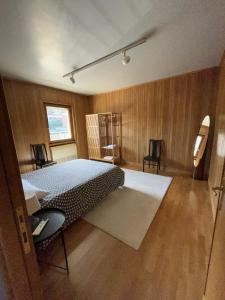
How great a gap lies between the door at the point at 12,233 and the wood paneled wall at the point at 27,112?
323 cm

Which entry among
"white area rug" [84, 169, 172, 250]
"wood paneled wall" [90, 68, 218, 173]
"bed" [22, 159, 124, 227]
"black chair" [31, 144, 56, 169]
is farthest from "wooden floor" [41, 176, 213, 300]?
"black chair" [31, 144, 56, 169]

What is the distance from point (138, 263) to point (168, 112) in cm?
324

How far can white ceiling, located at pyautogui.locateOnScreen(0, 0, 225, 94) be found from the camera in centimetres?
127

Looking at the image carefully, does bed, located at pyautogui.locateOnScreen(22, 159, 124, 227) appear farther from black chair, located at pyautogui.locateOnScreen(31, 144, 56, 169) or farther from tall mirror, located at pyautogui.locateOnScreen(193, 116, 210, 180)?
tall mirror, located at pyautogui.locateOnScreen(193, 116, 210, 180)

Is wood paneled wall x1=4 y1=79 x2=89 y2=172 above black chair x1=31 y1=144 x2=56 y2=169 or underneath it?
above

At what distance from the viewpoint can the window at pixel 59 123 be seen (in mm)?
3912

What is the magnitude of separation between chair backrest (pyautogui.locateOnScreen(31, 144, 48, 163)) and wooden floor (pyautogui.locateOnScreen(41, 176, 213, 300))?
2.18m

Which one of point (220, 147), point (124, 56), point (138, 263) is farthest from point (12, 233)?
point (220, 147)

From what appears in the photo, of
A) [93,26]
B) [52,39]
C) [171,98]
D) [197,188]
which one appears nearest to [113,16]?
[93,26]


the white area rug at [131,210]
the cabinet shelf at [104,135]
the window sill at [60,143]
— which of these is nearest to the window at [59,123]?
the window sill at [60,143]

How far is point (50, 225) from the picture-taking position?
1.23 m

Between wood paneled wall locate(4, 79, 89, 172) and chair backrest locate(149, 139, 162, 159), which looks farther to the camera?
chair backrest locate(149, 139, 162, 159)

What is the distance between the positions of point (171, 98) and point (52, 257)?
150 inches

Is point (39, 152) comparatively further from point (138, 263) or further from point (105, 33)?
point (138, 263)
